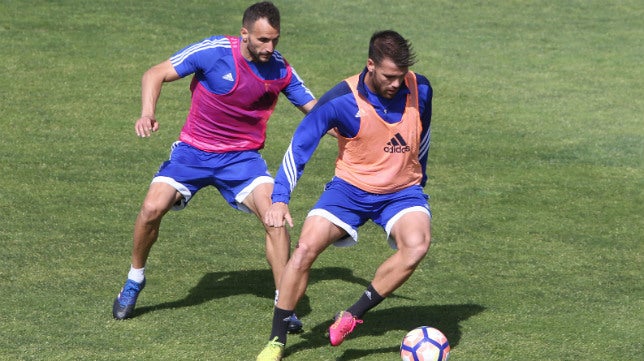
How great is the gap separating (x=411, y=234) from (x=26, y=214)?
18.2 ft

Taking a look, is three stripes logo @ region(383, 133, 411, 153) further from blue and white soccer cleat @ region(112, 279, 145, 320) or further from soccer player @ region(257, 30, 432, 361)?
blue and white soccer cleat @ region(112, 279, 145, 320)

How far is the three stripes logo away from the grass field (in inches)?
63.0

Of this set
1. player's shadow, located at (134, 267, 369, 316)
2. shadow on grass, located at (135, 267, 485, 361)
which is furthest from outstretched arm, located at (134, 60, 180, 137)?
shadow on grass, located at (135, 267, 485, 361)

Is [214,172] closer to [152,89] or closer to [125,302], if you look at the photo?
[152,89]

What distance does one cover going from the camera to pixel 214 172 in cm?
1052

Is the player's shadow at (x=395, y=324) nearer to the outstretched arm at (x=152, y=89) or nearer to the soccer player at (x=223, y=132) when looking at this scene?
the soccer player at (x=223, y=132)

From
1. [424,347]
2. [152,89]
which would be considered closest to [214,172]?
[152,89]

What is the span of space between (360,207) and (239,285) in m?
2.26

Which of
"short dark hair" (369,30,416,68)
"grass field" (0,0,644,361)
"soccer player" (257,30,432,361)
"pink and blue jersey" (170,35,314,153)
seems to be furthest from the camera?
"pink and blue jersey" (170,35,314,153)

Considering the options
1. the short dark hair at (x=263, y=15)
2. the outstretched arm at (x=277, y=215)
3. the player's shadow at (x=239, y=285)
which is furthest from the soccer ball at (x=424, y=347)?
the short dark hair at (x=263, y=15)

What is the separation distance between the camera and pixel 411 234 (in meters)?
9.27

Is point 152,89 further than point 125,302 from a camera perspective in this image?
No

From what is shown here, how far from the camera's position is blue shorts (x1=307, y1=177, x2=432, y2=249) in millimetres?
9477

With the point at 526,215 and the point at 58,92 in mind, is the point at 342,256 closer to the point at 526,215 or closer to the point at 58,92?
the point at 526,215
